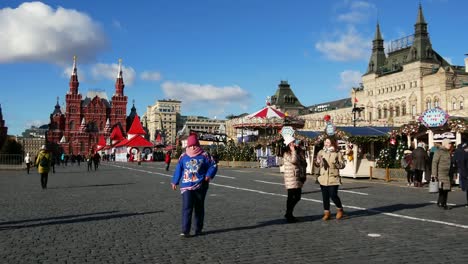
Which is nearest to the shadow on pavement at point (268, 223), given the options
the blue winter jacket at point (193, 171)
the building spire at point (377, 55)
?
the blue winter jacket at point (193, 171)

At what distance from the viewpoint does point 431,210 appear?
36.5 feet

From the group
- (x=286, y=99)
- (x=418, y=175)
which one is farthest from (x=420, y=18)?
(x=418, y=175)

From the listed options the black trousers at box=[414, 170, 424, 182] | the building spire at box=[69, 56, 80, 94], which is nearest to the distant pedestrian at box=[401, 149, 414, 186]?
the black trousers at box=[414, 170, 424, 182]

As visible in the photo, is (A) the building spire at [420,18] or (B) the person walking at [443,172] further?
(A) the building spire at [420,18]

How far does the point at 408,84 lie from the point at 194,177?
89.7 m

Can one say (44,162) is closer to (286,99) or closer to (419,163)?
(419,163)

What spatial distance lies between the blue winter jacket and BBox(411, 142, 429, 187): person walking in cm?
1304

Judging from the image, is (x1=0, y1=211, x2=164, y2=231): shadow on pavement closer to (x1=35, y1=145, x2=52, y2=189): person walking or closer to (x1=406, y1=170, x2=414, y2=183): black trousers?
(x1=35, y1=145, x2=52, y2=189): person walking

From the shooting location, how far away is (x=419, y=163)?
18734 mm

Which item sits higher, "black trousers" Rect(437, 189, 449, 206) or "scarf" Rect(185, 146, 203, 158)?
"scarf" Rect(185, 146, 203, 158)

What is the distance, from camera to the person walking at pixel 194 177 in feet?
26.2

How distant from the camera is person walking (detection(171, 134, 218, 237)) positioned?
8.00 m

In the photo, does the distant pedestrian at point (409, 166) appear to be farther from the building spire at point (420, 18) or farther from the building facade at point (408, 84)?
the building spire at point (420, 18)

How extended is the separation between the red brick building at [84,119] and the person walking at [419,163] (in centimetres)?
12688
